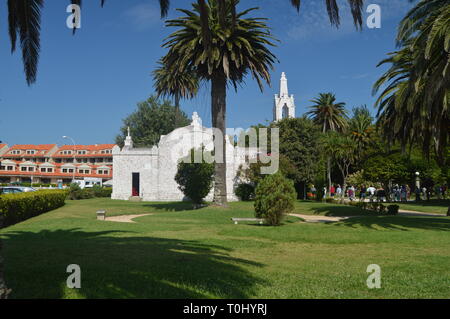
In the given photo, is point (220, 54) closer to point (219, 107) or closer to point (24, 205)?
point (219, 107)

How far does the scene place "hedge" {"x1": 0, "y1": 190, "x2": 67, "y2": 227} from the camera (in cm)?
1842

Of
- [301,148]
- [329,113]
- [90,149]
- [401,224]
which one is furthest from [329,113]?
[90,149]

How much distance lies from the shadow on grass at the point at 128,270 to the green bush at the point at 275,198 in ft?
22.1

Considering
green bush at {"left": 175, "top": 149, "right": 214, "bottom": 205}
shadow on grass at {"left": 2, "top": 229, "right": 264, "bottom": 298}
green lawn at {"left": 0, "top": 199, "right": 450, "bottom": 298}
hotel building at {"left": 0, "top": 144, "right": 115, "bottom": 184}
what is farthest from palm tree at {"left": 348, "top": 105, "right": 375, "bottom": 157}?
hotel building at {"left": 0, "top": 144, "right": 115, "bottom": 184}

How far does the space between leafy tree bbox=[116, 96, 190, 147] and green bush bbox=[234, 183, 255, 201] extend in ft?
91.9

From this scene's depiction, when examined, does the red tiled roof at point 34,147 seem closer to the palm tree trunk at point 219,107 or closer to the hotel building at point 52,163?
the hotel building at point 52,163

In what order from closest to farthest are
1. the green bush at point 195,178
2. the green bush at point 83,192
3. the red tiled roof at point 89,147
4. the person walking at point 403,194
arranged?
the green bush at point 195,178, the person walking at point 403,194, the green bush at point 83,192, the red tiled roof at point 89,147

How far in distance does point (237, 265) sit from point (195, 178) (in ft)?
78.5

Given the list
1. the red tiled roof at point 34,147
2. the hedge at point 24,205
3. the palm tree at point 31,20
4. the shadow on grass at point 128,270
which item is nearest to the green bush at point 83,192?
the hedge at point 24,205

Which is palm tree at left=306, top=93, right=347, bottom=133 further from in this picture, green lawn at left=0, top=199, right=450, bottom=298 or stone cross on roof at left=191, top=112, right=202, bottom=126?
green lawn at left=0, top=199, right=450, bottom=298

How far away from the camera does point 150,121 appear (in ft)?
221

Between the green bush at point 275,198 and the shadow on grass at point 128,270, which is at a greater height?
the green bush at point 275,198

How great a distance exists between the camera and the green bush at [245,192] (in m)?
41.2
